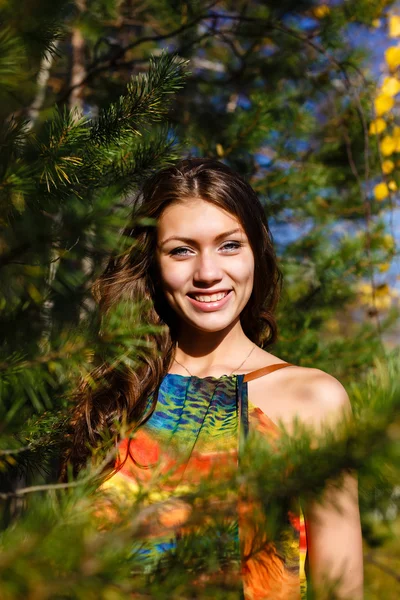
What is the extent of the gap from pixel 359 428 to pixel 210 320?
918 mm

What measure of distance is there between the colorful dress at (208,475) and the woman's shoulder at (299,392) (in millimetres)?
27

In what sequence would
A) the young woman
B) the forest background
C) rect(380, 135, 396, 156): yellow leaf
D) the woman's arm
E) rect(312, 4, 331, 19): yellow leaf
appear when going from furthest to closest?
1. rect(312, 4, 331, 19): yellow leaf
2. rect(380, 135, 396, 156): yellow leaf
3. the young woman
4. the woman's arm
5. the forest background

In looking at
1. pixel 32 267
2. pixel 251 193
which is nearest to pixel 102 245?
pixel 32 267

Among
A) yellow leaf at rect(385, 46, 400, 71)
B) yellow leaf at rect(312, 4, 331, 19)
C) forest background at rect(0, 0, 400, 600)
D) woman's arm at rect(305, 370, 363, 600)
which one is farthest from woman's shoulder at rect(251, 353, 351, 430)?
yellow leaf at rect(312, 4, 331, 19)

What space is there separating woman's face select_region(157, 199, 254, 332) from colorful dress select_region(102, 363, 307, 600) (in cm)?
16

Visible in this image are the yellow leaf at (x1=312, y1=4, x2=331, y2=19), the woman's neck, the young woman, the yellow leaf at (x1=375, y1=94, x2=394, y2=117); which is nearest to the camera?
the young woman

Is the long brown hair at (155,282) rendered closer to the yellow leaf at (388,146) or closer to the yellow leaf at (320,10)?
the yellow leaf at (388,146)

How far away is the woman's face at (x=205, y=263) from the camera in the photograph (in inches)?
52.9

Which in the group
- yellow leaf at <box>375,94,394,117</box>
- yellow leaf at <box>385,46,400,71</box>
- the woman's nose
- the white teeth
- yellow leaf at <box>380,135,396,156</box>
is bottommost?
the white teeth

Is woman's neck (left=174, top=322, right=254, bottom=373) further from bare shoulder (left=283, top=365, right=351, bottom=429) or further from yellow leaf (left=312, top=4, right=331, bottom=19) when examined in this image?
yellow leaf (left=312, top=4, right=331, bottom=19)

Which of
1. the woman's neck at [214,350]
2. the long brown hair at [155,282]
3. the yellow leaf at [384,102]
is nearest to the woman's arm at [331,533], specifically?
the woman's neck at [214,350]

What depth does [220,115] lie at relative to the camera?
8.21 feet

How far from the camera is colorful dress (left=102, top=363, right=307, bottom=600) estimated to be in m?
0.51

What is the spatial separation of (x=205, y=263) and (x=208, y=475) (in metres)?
0.84
